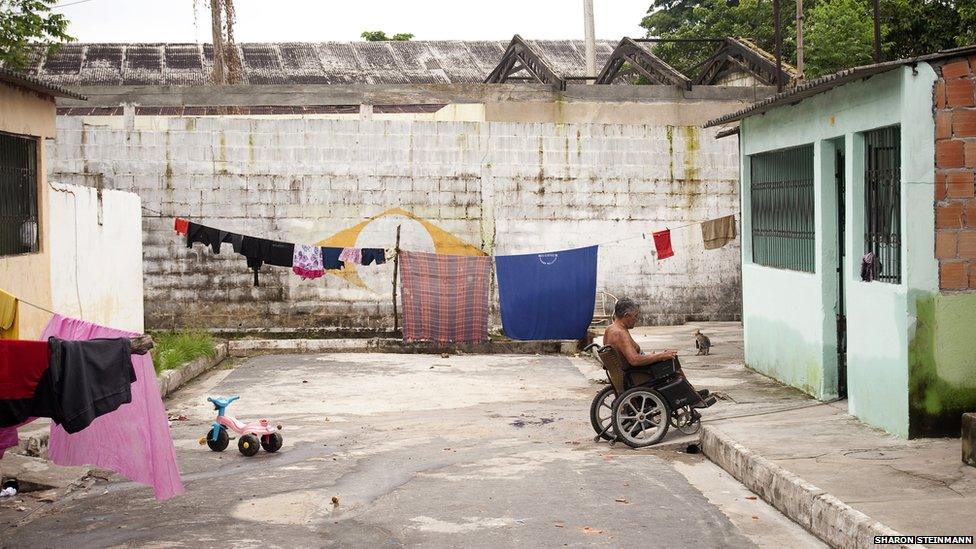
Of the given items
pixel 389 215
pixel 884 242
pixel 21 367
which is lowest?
pixel 21 367

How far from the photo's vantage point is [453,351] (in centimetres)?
1930

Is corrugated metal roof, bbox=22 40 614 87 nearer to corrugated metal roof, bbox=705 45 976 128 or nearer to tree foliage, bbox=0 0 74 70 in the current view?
tree foliage, bbox=0 0 74 70

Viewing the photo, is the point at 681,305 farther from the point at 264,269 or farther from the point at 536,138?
the point at 264,269

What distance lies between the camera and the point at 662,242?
19.5 metres

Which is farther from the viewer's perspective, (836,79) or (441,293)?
(441,293)

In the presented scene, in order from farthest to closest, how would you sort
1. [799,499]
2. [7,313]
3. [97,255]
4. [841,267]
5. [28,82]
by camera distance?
[97,255]
[841,267]
[28,82]
[799,499]
[7,313]

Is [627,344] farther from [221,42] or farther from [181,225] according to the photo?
[221,42]

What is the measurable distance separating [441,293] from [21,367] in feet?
42.0

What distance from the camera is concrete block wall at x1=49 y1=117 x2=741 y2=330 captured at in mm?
19953

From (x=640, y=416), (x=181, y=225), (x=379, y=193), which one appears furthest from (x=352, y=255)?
(x=640, y=416)

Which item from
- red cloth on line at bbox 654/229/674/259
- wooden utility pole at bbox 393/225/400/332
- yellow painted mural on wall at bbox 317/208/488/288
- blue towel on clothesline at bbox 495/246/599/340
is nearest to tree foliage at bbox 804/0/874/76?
red cloth on line at bbox 654/229/674/259

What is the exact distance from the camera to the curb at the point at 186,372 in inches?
555

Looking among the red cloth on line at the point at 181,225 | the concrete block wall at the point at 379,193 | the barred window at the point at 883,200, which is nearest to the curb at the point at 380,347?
the concrete block wall at the point at 379,193

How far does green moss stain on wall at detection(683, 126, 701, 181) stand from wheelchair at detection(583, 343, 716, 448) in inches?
420
